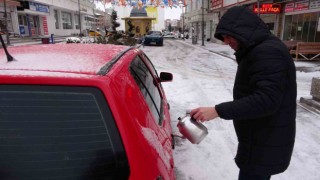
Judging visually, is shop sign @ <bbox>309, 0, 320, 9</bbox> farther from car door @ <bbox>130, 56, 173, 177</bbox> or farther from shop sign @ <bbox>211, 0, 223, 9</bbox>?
car door @ <bbox>130, 56, 173, 177</bbox>

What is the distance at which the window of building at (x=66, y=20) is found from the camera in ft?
166

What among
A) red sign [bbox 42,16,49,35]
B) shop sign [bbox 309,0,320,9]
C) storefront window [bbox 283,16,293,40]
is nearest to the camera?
shop sign [bbox 309,0,320,9]

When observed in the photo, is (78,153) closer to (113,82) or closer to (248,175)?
Answer: (113,82)

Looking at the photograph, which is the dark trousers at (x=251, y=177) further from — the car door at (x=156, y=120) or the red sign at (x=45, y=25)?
the red sign at (x=45, y=25)

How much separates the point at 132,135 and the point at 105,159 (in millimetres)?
164

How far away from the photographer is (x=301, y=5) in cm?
1722

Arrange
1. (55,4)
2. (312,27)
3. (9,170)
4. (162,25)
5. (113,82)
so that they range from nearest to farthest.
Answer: (9,170), (113,82), (312,27), (55,4), (162,25)

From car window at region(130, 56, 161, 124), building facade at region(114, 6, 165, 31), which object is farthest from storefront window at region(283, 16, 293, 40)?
building facade at region(114, 6, 165, 31)

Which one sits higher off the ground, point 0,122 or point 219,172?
point 0,122

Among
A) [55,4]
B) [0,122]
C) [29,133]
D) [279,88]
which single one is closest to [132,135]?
[29,133]

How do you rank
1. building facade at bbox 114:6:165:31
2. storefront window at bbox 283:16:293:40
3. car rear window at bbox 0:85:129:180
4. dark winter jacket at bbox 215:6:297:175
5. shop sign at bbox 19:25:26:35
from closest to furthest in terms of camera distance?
car rear window at bbox 0:85:129:180 < dark winter jacket at bbox 215:6:297:175 < storefront window at bbox 283:16:293:40 < shop sign at bbox 19:25:26:35 < building facade at bbox 114:6:165:31

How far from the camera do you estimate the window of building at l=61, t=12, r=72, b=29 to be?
5051 centimetres

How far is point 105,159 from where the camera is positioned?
1.34m

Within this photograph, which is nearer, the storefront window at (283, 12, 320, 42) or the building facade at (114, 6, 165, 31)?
the storefront window at (283, 12, 320, 42)
